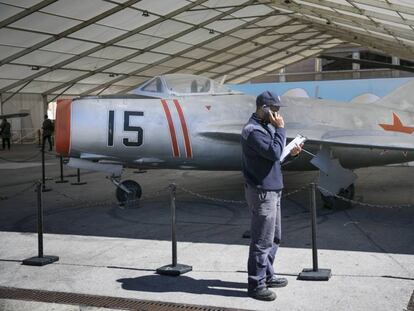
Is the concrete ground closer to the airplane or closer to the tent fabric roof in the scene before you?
the airplane

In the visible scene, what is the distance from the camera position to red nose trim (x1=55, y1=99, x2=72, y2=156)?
28.1 ft

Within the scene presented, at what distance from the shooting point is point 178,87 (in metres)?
9.43

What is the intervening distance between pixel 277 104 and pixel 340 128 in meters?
5.59

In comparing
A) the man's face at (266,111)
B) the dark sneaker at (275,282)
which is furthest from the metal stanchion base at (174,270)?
the man's face at (266,111)

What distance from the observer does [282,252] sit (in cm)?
646

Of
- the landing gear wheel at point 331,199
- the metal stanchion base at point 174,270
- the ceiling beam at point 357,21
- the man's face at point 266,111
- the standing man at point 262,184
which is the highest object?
the ceiling beam at point 357,21

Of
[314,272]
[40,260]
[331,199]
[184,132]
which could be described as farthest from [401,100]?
[40,260]

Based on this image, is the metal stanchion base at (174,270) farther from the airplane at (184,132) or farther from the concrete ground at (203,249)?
the airplane at (184,132)

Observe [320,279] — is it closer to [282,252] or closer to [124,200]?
[282,252]

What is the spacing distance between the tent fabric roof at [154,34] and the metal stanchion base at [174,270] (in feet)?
30.3

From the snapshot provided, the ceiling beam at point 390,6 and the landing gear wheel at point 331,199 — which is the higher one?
the ceiling beam at point 390,6

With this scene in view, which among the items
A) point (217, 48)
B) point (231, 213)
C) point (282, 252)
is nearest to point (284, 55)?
point (217, 48)

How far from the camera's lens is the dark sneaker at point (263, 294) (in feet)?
15.4

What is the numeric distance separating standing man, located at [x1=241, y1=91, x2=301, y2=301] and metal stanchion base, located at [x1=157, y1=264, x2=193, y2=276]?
1.08 m
